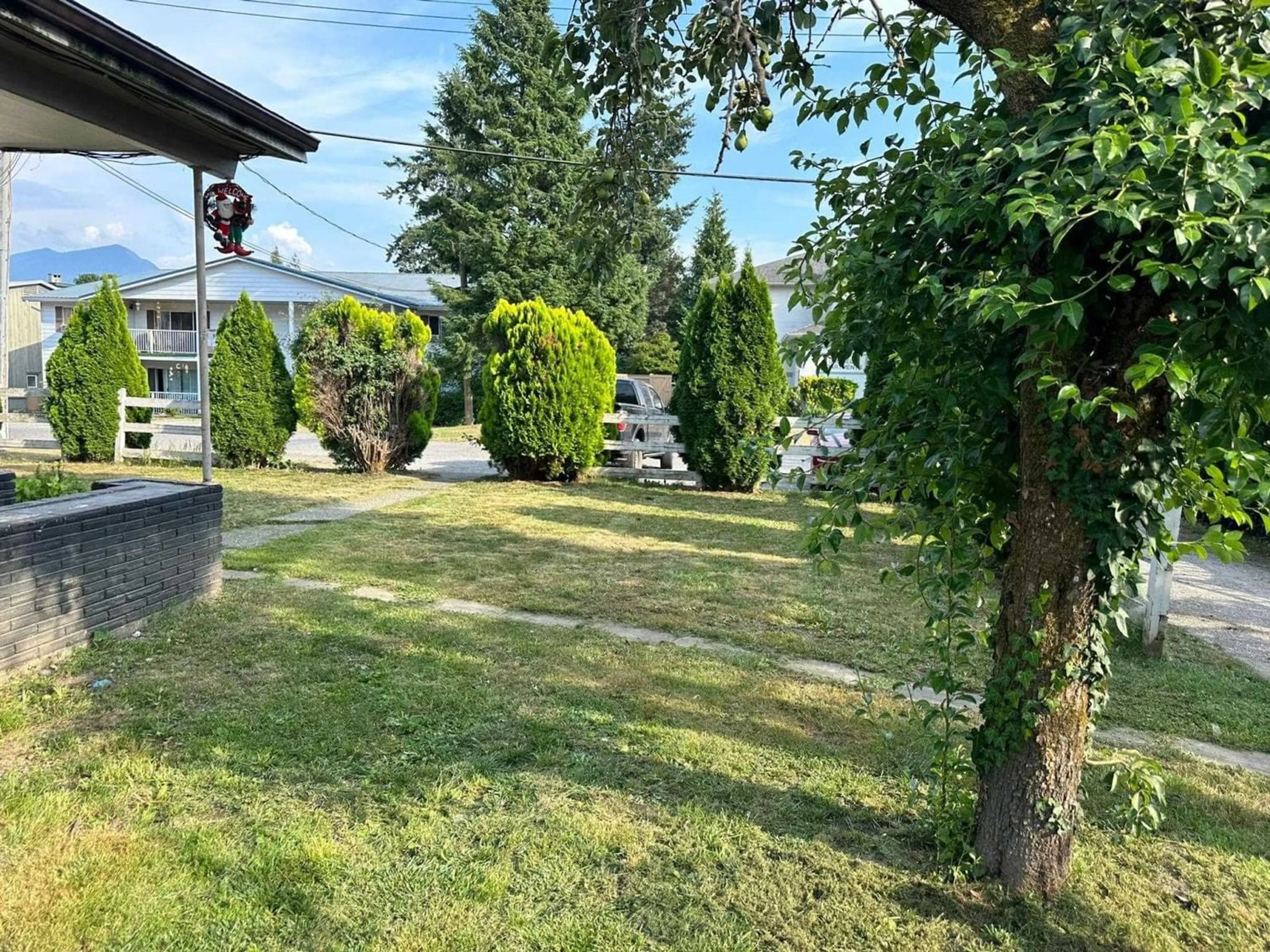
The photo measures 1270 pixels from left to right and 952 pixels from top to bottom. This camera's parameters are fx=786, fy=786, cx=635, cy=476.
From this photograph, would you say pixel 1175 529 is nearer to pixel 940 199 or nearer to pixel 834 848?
pixel 834 848

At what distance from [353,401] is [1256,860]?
11088 millimetres

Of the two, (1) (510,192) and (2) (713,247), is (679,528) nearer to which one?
(1) (510,192)

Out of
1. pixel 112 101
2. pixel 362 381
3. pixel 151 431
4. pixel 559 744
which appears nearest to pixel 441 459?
pixel 362 381

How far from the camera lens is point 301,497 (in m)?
9.30

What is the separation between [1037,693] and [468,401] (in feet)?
84.6

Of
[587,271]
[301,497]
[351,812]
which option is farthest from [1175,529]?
[301,497]

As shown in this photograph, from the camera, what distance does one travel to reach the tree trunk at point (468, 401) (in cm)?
2628

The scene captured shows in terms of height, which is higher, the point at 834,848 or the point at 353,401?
the point at 353,401

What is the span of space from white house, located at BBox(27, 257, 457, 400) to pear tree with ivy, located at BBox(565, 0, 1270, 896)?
89.2 ft

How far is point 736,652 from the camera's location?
174 inches

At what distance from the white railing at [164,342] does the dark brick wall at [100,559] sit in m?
29.8

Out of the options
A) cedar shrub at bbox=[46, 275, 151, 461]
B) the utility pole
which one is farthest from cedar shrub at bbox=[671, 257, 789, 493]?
the utility pole

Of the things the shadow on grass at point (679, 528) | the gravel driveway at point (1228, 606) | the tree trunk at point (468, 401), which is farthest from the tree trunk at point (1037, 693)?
the tree trunk at point (468, 401)

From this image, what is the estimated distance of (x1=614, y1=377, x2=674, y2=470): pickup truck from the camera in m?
12.5
